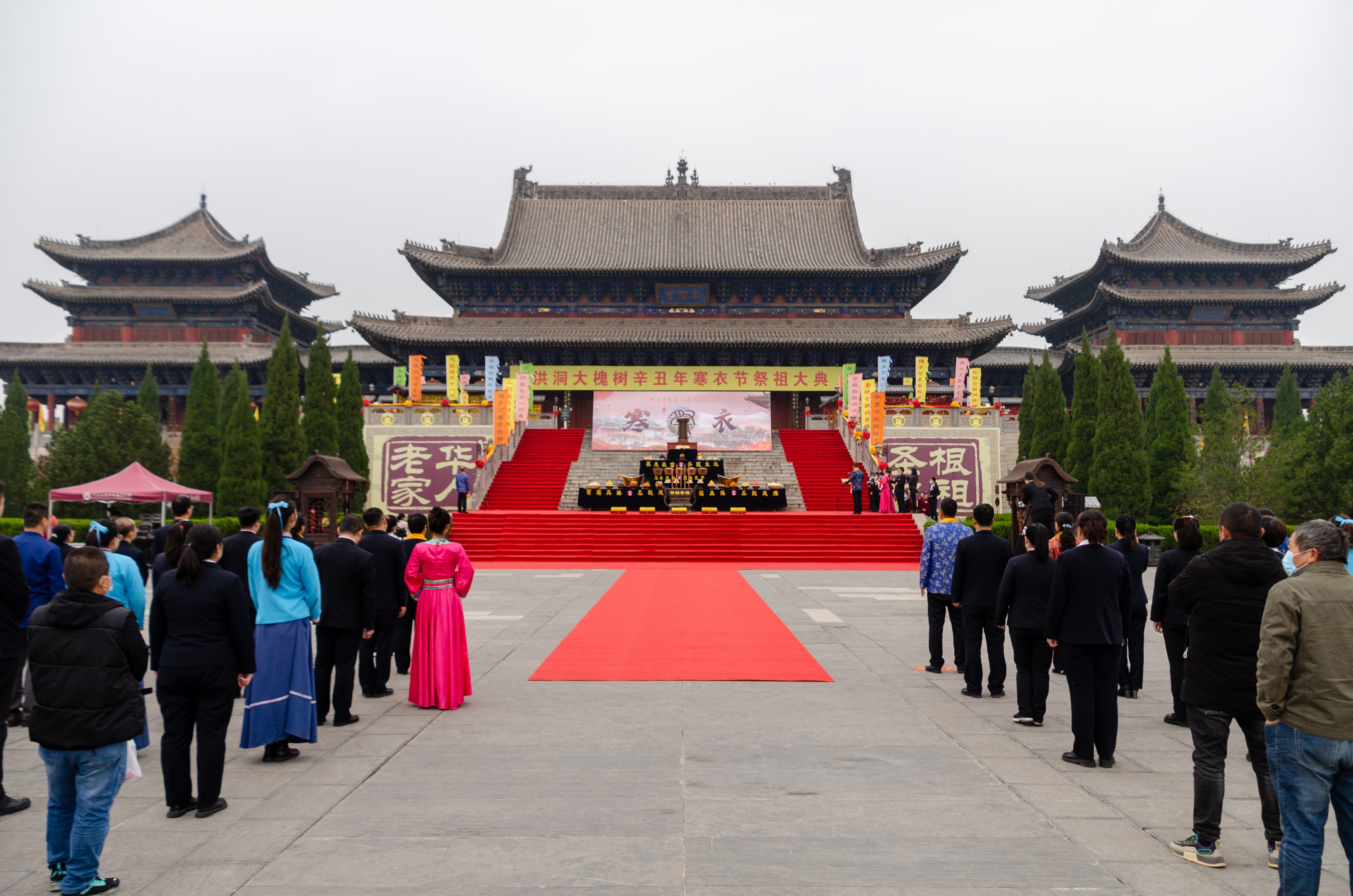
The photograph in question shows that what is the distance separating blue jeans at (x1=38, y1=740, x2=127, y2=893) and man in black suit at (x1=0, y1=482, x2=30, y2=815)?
1.16 metres

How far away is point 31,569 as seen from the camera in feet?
18.4

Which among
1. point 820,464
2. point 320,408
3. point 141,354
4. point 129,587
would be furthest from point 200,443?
point 129,587

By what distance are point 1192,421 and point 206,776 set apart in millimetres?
40177

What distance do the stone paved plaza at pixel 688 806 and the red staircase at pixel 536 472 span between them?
1879 centimetres

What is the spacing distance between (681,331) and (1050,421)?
1336cm

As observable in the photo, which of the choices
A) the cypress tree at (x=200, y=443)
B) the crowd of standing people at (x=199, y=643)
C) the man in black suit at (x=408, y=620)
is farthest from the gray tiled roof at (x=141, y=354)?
the crowd of standing people at (x=199, y=643)

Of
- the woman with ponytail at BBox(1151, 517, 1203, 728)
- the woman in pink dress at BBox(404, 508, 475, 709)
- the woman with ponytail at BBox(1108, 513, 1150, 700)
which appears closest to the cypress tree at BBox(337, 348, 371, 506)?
the woman in pink dress at BBox(404, 508, 475, 709)

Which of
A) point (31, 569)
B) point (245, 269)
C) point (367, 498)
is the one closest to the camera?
point (31, 569)

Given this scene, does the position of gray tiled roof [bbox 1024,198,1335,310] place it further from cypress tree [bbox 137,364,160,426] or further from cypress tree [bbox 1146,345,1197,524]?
cypress tree [bbox 137,364,160,426]

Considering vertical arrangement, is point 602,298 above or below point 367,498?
above

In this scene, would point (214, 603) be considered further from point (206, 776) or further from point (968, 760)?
point (968, 760)

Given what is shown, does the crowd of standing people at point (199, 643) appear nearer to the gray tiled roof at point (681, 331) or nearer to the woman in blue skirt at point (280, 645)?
the woman in blue skirt at point (280, 645)

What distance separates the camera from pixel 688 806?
436cm

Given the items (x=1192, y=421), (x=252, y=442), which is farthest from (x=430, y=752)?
(x=1192, y=421)
